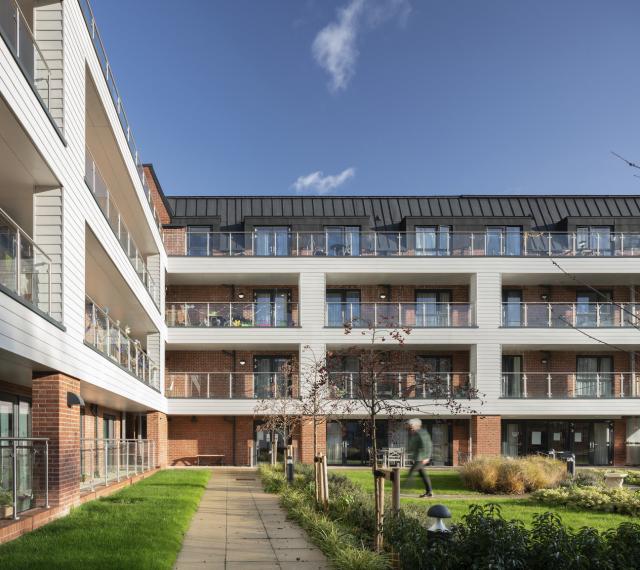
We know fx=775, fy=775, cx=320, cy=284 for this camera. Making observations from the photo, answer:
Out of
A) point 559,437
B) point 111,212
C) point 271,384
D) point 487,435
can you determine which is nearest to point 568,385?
point 559,437

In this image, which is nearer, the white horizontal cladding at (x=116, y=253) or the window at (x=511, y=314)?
the white horizontal cladding at (x=116, y=253)

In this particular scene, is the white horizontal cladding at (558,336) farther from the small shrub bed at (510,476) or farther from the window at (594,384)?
the small shrub bed at (510,476)

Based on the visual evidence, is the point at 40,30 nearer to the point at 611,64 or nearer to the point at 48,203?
the point at 48,203

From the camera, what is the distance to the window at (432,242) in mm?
33531

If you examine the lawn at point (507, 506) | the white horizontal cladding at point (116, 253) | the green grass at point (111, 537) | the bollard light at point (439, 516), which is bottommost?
the lawn at point (507, 506)

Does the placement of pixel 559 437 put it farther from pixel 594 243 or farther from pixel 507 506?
pixel 507 506

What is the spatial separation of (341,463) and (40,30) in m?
24.2

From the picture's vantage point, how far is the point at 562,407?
32.4 metres

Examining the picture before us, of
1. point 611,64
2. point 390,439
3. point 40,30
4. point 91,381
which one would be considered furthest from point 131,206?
point 611,64

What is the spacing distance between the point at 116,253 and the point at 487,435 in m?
19.4

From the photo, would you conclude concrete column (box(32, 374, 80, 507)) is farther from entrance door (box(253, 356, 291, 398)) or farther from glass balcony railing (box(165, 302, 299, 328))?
glass balcony railing (box(165, 302, 299, 328))

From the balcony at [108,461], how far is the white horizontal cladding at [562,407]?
50.1 feet

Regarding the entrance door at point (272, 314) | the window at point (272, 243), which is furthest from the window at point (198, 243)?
the entrance door at point (272, 314)

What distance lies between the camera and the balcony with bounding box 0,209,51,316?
10891mm
